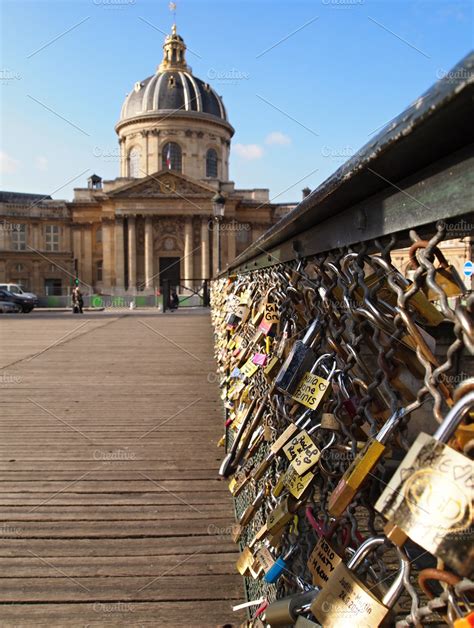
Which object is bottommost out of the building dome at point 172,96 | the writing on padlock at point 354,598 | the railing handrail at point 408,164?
the writing on padlock at point 354,598

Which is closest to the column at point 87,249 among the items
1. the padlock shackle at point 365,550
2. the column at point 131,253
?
the column at point 131,253

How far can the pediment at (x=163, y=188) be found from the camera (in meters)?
55.2

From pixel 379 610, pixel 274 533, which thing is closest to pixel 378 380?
pixel 379 610

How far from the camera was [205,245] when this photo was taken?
56.1 meters

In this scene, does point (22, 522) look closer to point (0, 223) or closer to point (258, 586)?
point (258, 586)

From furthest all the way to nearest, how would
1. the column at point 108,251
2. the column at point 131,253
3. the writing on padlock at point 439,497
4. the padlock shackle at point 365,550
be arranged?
the column at point 108,251 < the column at point 131,253 < the padlock shackle at point 365,550 < the writing on padlock at point 439,497

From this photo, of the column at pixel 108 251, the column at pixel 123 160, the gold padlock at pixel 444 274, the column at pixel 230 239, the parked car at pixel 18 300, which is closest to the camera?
the gold padlock at pixel 444 274

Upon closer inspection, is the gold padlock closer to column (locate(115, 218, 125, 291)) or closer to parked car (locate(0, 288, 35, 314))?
parked car (locate(0, 288, 35, 314))

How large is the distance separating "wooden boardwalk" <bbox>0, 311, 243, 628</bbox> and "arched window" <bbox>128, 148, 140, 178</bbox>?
189 ft

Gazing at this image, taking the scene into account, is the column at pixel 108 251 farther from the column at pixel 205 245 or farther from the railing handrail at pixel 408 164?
the railing handrail at pixel 408 164

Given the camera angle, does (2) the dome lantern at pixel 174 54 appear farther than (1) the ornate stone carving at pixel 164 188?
Yes

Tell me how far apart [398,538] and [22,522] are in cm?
279

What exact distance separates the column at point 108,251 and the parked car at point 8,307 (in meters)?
25.2

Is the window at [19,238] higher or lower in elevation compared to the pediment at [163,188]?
lower
